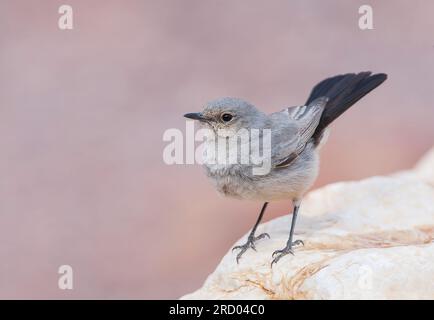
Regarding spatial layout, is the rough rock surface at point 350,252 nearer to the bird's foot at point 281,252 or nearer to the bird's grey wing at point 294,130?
the bird's foot at point 281,252

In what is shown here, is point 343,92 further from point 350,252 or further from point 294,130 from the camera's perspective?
point 350,252

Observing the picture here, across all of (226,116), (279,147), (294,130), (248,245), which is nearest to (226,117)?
(226,116)

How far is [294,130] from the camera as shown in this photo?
5.18m

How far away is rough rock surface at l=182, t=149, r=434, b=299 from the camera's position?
400 cm

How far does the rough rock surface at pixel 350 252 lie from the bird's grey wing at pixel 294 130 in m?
0.61

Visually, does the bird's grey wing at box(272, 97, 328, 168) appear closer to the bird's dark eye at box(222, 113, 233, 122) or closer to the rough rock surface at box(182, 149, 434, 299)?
the bird's dark eye at box(222, 113, 233, 122)

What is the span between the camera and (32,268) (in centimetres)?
876

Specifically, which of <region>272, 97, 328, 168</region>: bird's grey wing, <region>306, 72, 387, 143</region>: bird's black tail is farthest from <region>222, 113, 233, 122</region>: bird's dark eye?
<region>306, 72, 387, 143</region>: bird's black tail

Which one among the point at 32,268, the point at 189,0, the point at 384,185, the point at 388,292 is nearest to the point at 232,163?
the point at 388,292

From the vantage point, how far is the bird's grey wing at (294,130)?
16.2 feet

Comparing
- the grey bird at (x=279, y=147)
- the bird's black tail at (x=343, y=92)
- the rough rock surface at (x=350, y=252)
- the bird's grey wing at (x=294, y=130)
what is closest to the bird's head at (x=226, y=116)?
the grey bird at (x=279, y=147)

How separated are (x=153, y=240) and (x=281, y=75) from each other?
4.20 meters
